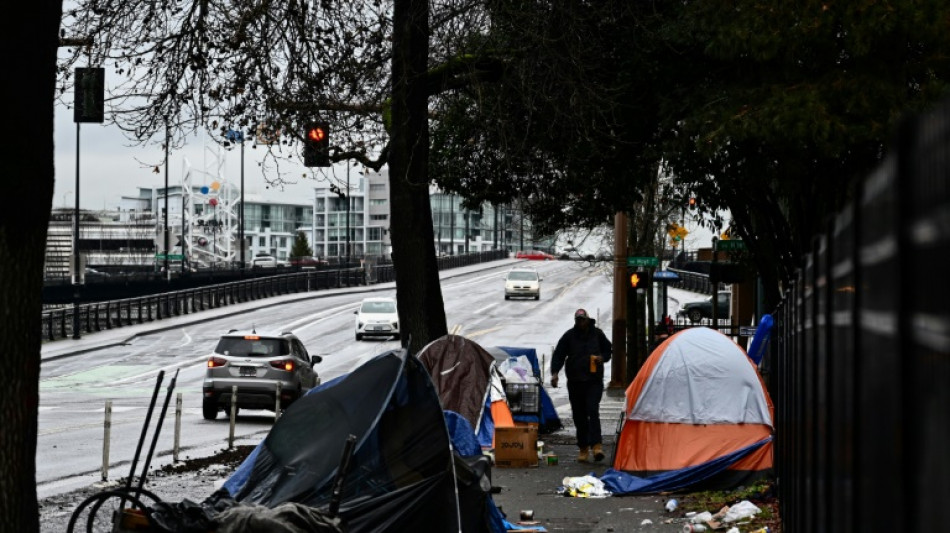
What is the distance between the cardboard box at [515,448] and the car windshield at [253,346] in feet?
33.6

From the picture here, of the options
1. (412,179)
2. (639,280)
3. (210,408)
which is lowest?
(210,408)

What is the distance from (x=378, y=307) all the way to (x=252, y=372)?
28.4m

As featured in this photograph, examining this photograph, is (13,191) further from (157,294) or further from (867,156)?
(157,294)

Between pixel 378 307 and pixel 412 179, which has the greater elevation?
pixel 412 179

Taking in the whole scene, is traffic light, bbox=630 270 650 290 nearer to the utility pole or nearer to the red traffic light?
the utility pole

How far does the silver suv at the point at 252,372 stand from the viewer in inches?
1072

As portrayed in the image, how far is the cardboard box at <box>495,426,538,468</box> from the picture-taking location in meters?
18.2

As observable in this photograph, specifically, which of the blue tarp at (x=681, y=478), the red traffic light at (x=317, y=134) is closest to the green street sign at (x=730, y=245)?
the red traffic light at (x=317, y=134)

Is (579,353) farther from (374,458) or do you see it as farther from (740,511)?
(374,458)

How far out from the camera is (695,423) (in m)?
15.8

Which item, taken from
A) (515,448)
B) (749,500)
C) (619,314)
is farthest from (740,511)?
(619,314)

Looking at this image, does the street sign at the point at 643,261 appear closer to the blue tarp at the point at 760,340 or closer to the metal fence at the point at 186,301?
the blue tarp at the point at 760,340

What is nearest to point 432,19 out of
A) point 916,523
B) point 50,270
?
point 916,523

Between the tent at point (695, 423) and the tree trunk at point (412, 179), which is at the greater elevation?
the tree trunk at point (412, 179)
